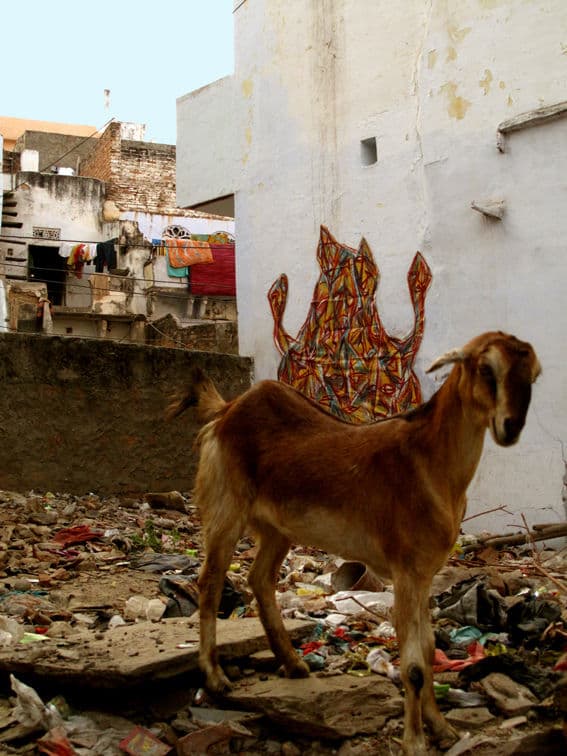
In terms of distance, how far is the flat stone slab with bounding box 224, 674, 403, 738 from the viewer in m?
3.95

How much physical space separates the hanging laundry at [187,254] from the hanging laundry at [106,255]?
180 cm

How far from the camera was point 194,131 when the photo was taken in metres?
13.9

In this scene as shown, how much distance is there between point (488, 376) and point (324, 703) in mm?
1792

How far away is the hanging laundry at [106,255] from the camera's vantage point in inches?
1085

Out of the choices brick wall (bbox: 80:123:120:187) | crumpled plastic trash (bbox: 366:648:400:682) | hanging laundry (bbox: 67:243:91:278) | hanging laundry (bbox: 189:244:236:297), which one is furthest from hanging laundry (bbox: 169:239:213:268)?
crumpled plastic trash (bbox: 366:648:400:682)

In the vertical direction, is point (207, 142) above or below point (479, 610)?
above

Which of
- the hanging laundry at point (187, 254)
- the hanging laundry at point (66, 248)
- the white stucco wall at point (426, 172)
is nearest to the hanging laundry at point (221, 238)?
the hanging laundry at point (187, 254)

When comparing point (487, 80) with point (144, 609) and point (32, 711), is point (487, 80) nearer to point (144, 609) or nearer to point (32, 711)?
point (144, 609)

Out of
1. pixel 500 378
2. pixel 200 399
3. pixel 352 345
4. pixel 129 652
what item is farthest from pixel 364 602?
pixel 352 345

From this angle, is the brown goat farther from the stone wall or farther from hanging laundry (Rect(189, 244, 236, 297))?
hanging laundry (Rect(189, 244, 236, 297))

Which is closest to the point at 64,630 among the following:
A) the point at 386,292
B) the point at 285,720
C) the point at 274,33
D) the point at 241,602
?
the point at 241,602

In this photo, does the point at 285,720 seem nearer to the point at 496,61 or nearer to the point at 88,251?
the point at 496,61

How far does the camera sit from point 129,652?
4.33m

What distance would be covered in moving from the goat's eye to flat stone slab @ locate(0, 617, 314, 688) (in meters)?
2.07
